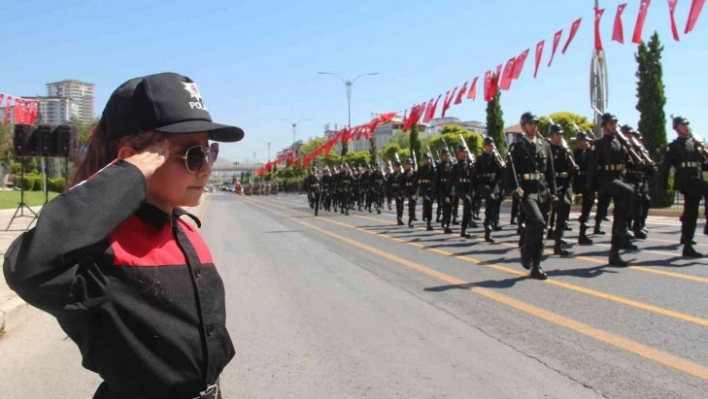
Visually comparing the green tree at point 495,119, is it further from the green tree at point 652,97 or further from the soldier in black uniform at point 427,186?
the soldier in black uniform at point 427,186

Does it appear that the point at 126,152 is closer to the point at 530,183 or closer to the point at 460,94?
the point at 530,183

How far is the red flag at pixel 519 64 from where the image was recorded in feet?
62.2

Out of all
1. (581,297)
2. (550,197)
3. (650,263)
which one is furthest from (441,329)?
(650,263)

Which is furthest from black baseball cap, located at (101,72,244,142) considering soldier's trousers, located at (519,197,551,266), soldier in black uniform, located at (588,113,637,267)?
soldier in black uniform, located at (588,113,637,267)

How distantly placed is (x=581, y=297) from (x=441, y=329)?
2.09m

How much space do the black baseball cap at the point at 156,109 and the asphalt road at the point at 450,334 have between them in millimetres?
2798

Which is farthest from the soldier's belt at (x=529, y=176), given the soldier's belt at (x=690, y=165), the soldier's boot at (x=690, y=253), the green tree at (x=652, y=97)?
the green tree at (x=652, y=97)

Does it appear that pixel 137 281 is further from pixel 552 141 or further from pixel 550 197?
pixel 552 141

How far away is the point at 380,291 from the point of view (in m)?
7.76

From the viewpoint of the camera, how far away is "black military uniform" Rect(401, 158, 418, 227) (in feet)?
60.9

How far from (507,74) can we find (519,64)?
63cm

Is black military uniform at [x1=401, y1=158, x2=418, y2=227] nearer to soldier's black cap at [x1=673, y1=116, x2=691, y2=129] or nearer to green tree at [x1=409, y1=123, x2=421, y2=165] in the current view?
soldier's black cap at [x1=673, y1=116, x2=691, y2=129]

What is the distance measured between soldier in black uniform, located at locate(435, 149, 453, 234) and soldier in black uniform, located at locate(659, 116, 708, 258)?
645 cm

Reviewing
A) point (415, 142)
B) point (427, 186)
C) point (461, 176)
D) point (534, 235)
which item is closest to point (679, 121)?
point (534, 235)
